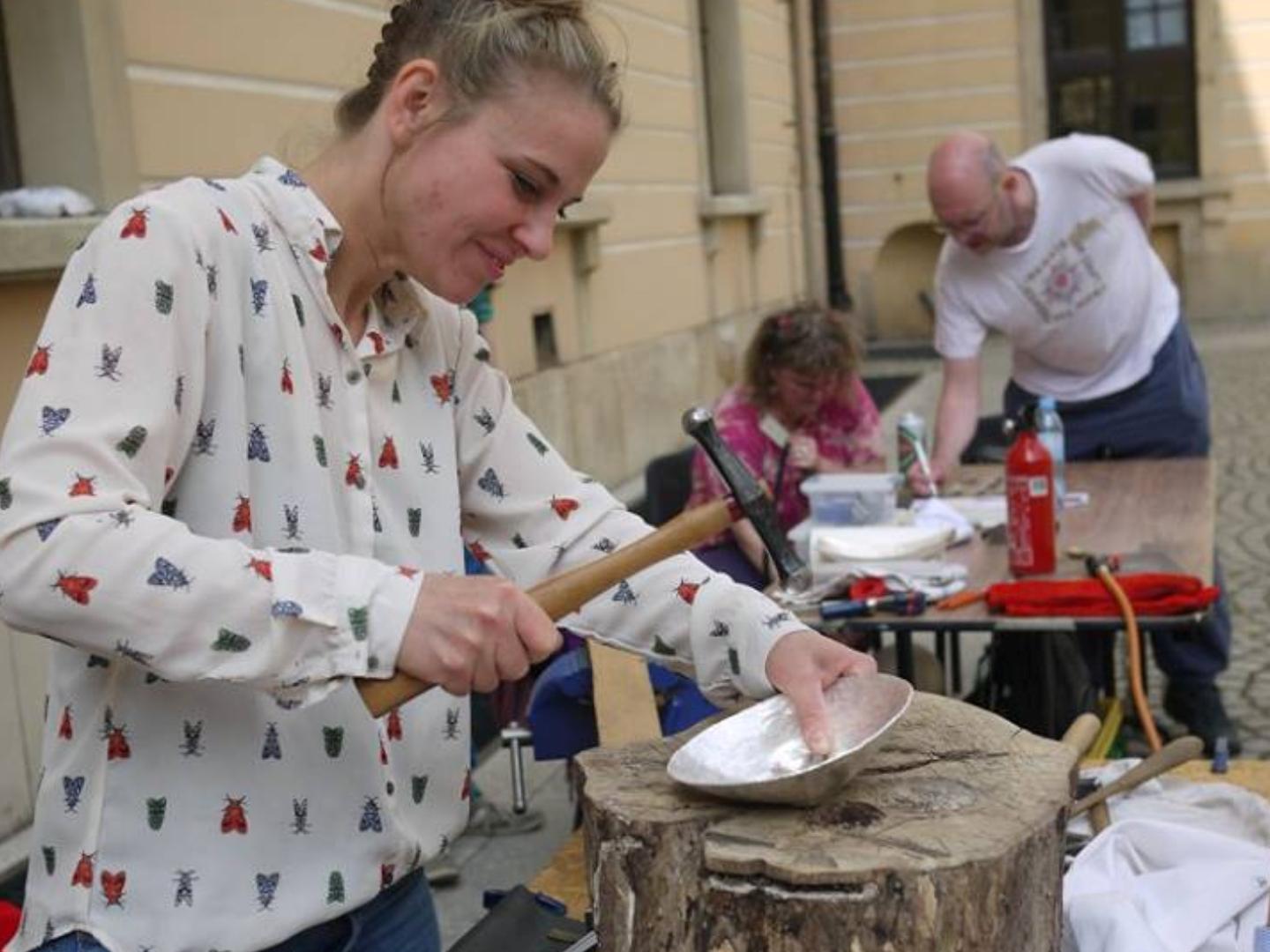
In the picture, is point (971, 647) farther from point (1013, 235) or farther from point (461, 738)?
point (461, 738)

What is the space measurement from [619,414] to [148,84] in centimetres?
399

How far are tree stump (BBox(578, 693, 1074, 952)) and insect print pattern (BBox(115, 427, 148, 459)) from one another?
23.0 inches

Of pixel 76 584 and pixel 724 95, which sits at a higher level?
pixel 724 95

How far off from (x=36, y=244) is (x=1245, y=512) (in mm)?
5390

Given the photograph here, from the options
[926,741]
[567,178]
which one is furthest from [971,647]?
[567,178]

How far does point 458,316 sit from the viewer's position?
6.20ft

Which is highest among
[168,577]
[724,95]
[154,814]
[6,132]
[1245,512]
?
[724,95]

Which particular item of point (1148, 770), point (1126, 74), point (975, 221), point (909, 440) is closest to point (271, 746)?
point (1148, 770)

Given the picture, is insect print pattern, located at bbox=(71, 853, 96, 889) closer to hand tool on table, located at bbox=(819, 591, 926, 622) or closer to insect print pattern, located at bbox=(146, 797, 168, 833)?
insect print pattern, located at bbox=(146, 797, 168, 833)

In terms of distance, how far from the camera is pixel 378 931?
1.76m

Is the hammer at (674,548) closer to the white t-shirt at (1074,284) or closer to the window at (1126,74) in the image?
the white t-shirt at (1074,284)

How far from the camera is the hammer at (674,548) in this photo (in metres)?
1.47

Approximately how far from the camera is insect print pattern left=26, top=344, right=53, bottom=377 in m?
1.42

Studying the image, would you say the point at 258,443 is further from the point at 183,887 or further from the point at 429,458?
the point at 183,887
